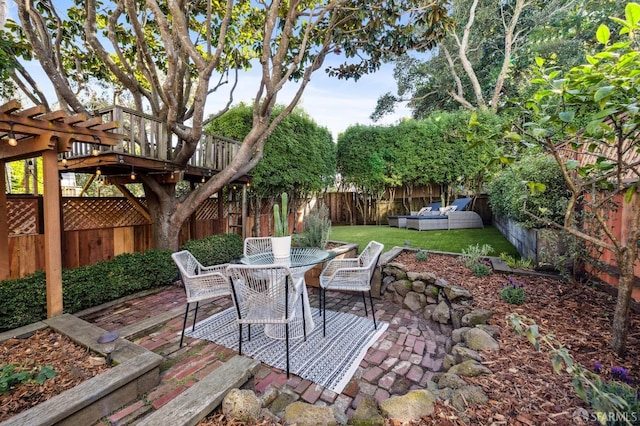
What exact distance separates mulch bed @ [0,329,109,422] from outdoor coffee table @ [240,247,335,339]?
138 cm

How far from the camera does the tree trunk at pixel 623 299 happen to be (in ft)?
5.82

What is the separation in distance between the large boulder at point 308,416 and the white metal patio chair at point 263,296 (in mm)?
608

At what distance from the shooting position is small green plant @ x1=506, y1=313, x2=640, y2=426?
0.91 meters

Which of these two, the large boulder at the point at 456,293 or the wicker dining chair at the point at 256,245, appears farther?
the wicker dining chair at the point at 256,245

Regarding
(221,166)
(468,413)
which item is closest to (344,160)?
(221,166)

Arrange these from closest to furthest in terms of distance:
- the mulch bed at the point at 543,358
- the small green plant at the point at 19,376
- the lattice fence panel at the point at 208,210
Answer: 1. the mulch bed at the point at 543,358
2. the small green plant at the point at 19,376
3. the lattice fence panel at the point at 208,210

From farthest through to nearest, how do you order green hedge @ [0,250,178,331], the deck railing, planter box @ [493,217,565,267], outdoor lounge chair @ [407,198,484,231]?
outdoor lounge chair @ [407,198,484,231] → the deck railing → planter box @ [493,217,565,267] → green hedge @ [0,250,178,331]

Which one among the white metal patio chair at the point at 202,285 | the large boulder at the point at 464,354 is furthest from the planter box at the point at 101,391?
the large boulder at the point at 464,354

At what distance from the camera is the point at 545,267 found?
3674 millimetres

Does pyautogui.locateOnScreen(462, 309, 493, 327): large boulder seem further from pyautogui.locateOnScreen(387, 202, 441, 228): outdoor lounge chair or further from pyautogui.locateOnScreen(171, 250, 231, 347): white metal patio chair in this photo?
pyautogui.locateOnScreen(387, 202, 441, 228): outdoor lounge chair

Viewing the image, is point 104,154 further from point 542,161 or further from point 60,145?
point 542,161

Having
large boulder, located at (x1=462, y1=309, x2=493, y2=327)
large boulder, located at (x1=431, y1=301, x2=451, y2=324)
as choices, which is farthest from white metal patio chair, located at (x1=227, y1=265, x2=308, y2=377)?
large boulder, located at (x1=431, y1=301, x2=451, y2=324)

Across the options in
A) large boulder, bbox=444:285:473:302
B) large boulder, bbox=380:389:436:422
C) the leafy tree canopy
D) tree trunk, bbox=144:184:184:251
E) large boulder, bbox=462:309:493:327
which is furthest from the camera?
the leafy tree canopy

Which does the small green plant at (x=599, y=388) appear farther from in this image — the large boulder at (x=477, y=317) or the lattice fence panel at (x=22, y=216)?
the lattice fence panel at (x=22, y=216)
